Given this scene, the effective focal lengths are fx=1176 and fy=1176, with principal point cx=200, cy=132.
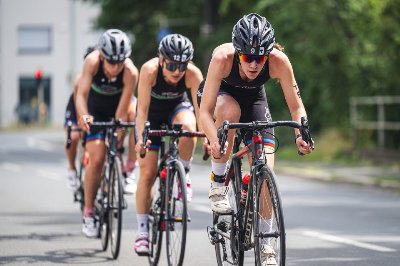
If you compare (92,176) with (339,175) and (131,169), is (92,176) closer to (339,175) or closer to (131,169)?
(131,169)

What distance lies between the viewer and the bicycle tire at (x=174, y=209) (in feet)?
29.9

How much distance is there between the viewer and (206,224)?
45.2ft

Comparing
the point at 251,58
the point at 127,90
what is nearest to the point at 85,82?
the point at 127,90

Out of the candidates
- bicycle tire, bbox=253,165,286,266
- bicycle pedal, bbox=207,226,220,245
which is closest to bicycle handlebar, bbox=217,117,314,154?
bicycle tire, bbox=253,165,286,266

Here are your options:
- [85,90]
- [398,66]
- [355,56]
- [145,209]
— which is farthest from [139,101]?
[355,56]

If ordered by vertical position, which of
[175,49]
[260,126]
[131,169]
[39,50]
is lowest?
[131,169]

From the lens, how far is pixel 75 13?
7375 cm

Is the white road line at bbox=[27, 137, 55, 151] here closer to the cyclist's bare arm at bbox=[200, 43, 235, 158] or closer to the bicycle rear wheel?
the bicycle rear wheel

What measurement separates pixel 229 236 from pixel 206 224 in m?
5.45

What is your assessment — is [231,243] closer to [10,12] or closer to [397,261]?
[397,261]

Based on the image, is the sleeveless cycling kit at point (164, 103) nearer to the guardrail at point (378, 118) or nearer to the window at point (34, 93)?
the guardrail at point (378, 118)

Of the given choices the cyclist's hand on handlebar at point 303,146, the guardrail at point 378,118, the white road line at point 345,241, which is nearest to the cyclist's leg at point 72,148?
the white road line at point 345,241

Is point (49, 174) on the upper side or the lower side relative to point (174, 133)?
lower

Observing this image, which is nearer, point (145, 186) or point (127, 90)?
point (145, 186)
